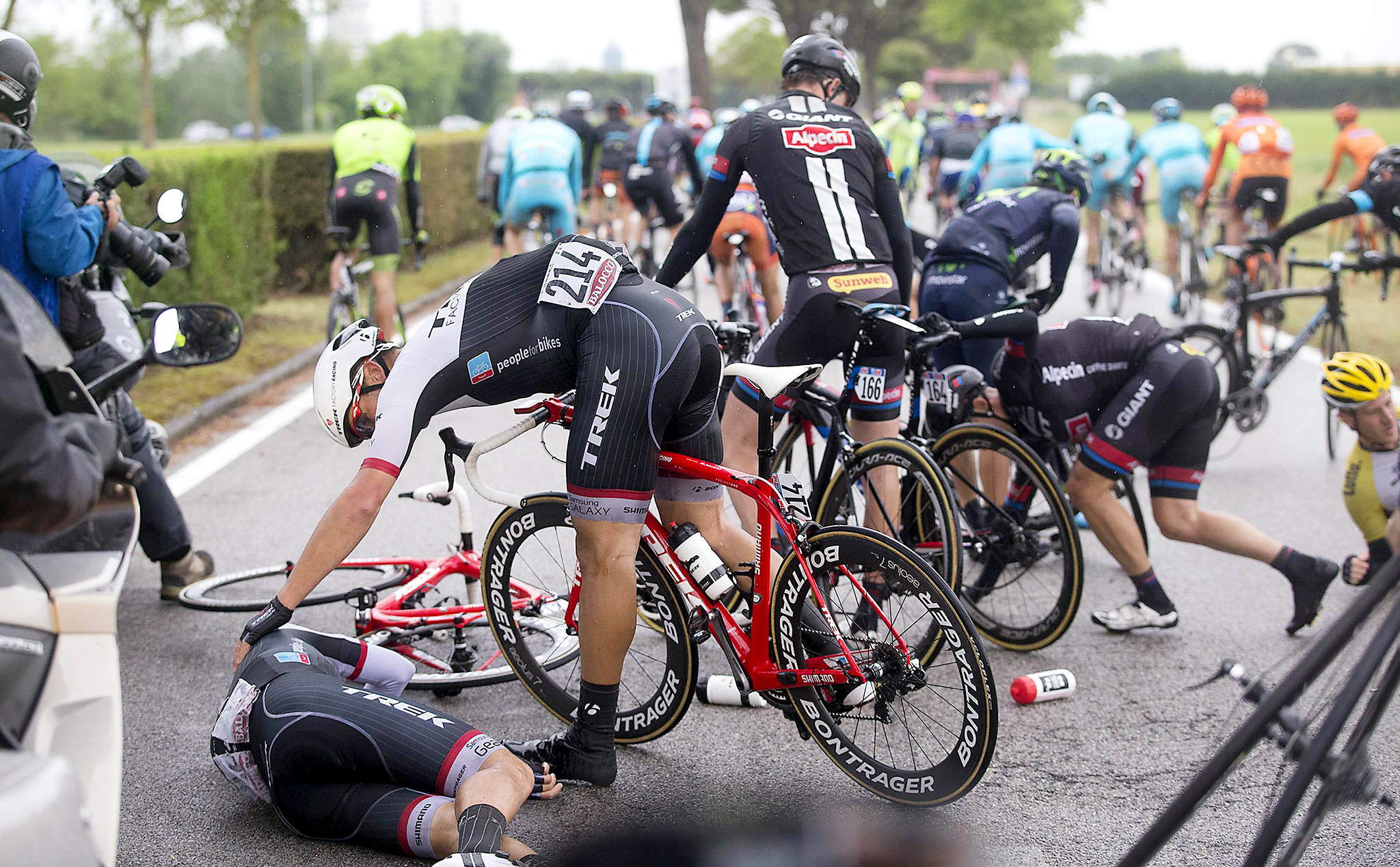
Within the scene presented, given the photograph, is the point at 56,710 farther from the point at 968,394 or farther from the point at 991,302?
the point at 991,302

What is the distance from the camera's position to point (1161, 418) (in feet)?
15.4

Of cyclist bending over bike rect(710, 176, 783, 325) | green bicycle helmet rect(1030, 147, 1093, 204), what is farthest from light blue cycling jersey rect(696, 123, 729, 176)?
green bicycle helmet rect(1030, 147, 1093, 204)

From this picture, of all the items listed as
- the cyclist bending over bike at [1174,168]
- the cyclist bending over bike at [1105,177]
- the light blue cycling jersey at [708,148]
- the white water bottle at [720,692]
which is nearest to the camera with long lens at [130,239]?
the white water bottle at [720,692]

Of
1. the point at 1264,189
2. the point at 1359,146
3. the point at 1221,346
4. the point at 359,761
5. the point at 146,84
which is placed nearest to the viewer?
the point at 359,761

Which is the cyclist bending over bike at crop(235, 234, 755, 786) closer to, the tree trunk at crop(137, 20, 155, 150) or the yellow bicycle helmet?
the yellow bicycle helmet

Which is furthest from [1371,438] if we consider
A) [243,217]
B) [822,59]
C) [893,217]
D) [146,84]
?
[146,84]

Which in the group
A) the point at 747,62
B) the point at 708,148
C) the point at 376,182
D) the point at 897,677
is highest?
the point at 747,62

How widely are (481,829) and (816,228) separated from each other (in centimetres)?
287

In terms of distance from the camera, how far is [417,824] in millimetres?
3178

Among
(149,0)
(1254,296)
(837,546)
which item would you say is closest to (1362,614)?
(837,546)

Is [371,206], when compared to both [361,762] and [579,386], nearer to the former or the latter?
[579,386]

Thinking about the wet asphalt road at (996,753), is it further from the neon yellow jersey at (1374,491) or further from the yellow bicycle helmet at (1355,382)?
the yellow bicycle helmet at (1355,382)

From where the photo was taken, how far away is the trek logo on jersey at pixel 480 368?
3.47 m

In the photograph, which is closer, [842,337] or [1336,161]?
[842,337]
